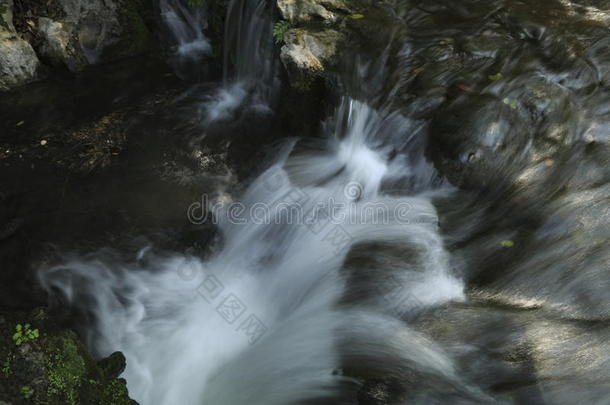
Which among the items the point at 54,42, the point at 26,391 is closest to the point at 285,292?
the point at 26,391

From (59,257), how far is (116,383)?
2527 mm

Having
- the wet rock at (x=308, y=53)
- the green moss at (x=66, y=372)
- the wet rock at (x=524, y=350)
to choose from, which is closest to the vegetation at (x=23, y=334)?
the green moss at (x=66, y=372)

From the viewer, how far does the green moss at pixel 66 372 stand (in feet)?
10.1

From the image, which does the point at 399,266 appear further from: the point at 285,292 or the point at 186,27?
the point at 186,27

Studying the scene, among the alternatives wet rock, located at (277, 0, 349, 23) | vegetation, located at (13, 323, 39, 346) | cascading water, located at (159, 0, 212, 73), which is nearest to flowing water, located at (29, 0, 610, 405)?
wet rock, located at (277, 0, 349, 23)

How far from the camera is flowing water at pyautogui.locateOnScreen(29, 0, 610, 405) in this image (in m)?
3.81

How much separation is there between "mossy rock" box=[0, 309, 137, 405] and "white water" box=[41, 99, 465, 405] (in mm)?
1082

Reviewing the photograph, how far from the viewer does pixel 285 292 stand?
5211 millimetres

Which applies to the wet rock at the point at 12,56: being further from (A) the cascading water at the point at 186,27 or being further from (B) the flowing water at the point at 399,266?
(B) the flowing water at the point at 399,266

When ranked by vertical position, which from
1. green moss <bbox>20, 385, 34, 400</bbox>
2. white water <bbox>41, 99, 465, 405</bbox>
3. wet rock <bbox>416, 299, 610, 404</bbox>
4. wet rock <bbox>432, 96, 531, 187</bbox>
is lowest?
white water <bbox>41, 99, 465, 405</bbox>

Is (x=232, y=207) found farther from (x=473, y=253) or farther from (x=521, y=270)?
(x=521, y=270)

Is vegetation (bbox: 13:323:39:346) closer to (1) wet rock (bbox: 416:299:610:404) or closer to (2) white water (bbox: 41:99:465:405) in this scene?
(2) white water (bbox: 41:99:465:405)

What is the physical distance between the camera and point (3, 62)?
24.4 ft

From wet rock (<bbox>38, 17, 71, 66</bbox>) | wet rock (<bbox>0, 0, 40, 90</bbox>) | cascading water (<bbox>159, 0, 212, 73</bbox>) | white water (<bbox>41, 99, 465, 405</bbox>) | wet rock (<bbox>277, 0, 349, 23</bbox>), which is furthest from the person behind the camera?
cascading water (<bbox>159, 0, 212, 73</bbox>)
